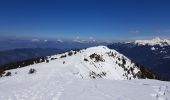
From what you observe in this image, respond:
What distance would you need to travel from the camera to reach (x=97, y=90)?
20.6 meters

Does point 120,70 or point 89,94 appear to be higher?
point 89,94

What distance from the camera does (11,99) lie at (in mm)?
18203

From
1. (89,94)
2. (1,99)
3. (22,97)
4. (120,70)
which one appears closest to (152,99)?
(89,94)

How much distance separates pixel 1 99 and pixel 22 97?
5.47 ft

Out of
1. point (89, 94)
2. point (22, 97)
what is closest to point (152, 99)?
point (89, 94)

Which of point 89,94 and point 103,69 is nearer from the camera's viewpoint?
point 89,94

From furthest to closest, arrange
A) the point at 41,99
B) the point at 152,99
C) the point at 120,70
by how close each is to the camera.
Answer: the point at 120,70 < the point at 41,99 < the point at 152,99

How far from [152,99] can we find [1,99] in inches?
475

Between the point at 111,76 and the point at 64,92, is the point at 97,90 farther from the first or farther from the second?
the point at 111,76

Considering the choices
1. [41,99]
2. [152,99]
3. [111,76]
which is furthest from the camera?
[111,76]

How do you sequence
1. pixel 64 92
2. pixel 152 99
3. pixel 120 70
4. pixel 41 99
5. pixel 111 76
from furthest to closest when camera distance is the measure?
pixel 120 70 < pixel 111 76 < pixel 64 92 < pixel 41 99 < pixel 152 99

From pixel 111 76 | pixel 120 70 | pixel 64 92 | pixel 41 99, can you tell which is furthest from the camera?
pixel 120 70

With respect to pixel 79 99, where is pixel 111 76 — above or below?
below

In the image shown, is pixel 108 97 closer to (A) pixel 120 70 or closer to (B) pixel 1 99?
(B) pixel 1 99
